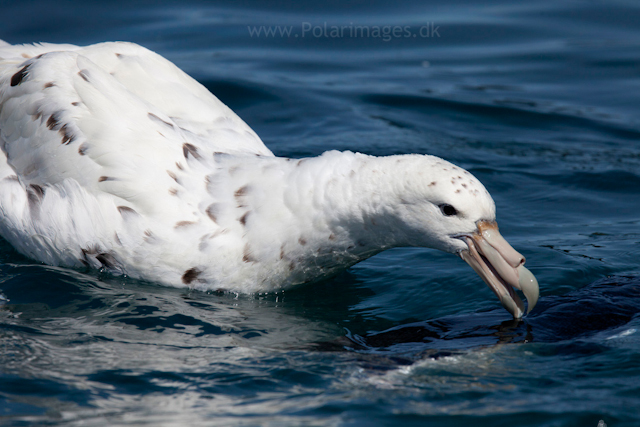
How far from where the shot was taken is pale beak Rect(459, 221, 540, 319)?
519 cm

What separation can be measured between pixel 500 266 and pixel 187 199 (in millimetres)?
2392

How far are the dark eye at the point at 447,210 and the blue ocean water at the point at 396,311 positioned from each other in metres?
0.86

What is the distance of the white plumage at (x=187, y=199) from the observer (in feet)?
17.7

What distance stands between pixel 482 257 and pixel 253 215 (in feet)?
5.66

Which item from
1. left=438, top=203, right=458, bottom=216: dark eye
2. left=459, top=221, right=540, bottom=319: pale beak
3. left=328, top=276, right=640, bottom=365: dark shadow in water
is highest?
left=438, top=203, right=458, bottom=216: dark eye

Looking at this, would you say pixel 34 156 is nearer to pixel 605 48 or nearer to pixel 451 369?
pixel 451 369

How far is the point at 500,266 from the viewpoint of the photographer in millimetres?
5223

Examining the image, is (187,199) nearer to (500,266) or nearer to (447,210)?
(447,210)

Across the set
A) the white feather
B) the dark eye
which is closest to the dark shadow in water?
the white feather

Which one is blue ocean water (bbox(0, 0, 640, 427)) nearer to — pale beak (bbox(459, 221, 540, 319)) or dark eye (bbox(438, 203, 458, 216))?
pale beak (bbox(459, 221, 540, 319))

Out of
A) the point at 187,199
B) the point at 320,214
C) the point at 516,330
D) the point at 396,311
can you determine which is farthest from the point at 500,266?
the point at 187,199

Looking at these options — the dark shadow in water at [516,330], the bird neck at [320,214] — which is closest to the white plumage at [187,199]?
the bird neck at [320,214]

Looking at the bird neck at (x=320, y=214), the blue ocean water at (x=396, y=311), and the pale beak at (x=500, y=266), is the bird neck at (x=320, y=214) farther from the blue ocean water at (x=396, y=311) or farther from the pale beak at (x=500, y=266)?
the pale beak at (x=500, y=266)

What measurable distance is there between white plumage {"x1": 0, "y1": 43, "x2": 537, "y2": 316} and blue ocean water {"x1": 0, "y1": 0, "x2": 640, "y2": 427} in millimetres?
310
